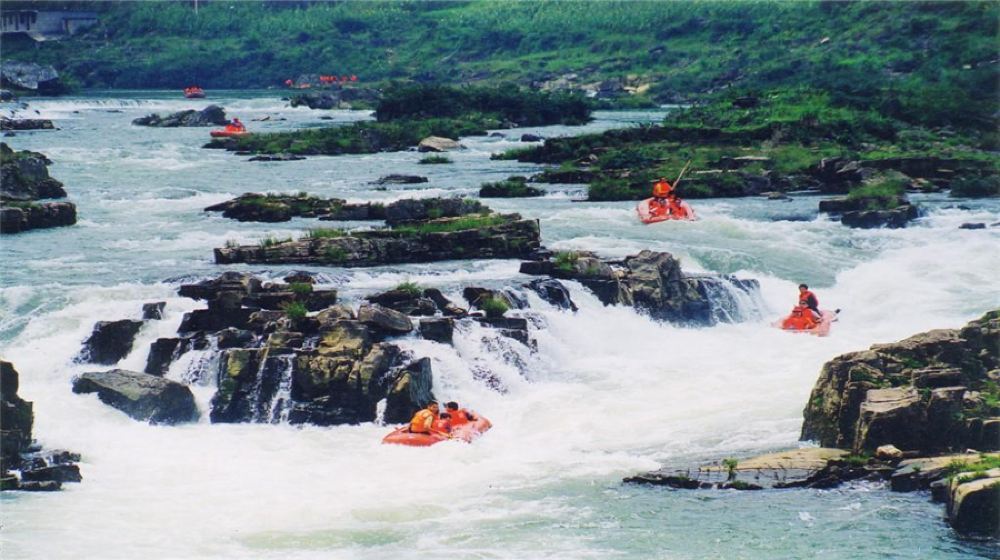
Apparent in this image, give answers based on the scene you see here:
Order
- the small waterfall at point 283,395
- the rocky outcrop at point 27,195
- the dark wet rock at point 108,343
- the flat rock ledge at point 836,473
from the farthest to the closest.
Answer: the rocky outcrop at point 27,195 < the dark wet rock at point 108,343 < the small waterfall at point 283,395 < the flat rock ledge at point 836,473

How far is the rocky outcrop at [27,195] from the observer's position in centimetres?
5009

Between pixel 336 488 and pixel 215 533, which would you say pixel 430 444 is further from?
pixel 215 533

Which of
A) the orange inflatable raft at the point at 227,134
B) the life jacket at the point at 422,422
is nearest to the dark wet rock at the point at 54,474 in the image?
the life jacket at the point at 422,422

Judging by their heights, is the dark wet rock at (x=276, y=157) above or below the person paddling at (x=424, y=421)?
Result: above

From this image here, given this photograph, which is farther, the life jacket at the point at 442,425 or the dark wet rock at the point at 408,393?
the dark wet rock at the point at 408,393

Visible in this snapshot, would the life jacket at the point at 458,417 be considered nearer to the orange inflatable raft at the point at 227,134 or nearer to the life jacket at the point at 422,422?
the life jacket at the point at 422,422

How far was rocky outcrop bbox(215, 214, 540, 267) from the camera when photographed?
43.5 m

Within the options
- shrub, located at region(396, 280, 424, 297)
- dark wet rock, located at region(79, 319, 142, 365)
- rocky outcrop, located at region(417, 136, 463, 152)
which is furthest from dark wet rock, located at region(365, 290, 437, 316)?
rocky outcrop, located at region(417, 136, 463, 152)

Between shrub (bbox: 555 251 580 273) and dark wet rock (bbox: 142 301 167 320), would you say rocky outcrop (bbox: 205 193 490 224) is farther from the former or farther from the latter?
dark wet rock (bbox: 142 301 167 320)

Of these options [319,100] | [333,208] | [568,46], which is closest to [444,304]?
[333,208]

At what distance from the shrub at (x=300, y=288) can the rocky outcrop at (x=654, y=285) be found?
6.77 metres

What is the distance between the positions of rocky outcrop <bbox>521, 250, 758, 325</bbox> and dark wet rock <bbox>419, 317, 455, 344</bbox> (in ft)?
21.0

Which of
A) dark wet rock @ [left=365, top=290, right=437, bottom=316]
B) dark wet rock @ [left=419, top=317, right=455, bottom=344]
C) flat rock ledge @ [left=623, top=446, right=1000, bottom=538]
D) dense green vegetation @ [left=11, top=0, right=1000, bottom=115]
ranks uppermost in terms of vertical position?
dense green vegetation @ [left=11, top=0, right=1000, bottom=115]

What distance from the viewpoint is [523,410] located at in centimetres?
3322
